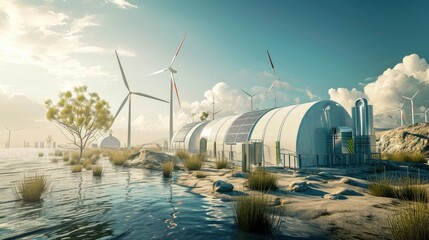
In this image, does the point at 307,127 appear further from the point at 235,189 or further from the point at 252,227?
the point at 252,227

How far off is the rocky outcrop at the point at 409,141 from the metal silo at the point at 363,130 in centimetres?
1399

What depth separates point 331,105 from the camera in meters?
25.0

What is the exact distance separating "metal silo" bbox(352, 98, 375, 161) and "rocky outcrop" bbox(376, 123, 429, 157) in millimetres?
13991

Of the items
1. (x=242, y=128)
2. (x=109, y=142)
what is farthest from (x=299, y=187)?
(x=109, y=142)

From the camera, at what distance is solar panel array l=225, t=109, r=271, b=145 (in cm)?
2836

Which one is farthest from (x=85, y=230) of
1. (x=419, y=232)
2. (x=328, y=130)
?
(x=328, y=130)

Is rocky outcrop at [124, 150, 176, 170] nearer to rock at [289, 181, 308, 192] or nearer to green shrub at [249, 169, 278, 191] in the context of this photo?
green shrub at [249, 169, 278, 191]

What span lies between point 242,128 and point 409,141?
87.7 ft

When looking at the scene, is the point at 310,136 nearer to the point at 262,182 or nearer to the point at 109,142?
the point at 262,182

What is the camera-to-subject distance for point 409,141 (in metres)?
36.7

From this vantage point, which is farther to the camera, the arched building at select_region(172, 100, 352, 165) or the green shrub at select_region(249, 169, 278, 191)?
the arched building at select_region(172, 100, 352, 165)

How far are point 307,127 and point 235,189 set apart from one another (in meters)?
13.4

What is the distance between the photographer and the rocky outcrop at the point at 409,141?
34219mm

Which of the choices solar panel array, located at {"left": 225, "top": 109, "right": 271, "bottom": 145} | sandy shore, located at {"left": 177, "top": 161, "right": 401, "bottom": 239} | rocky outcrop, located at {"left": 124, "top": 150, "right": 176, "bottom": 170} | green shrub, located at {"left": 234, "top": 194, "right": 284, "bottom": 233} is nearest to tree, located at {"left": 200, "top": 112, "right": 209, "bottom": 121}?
solar panel array, located at {"left": 225, "top": 109, "right": 271, "bottom": 145}
